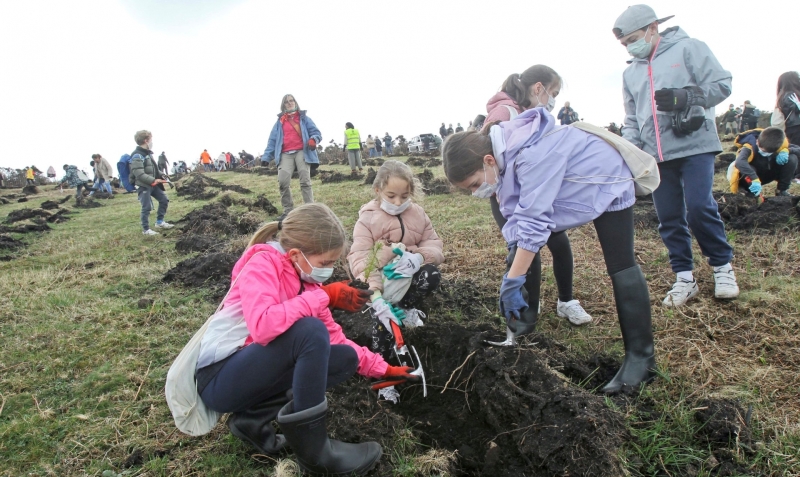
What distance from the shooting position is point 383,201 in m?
2.89

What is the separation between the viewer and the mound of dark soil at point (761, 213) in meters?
4.30

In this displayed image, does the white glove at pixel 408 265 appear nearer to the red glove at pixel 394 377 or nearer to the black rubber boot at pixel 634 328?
the red glove at pixel 394 377

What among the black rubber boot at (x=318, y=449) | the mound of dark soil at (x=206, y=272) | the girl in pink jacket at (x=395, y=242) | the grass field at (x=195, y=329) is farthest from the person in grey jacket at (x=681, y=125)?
the mound of dark soil at (x=206, y=272)

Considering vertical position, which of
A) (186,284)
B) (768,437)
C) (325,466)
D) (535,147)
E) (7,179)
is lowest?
(768,437)

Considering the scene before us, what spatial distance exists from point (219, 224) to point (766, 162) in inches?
292

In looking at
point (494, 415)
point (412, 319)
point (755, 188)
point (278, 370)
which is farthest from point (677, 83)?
point (755, 188)

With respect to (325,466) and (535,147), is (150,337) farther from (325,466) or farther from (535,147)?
(535,147)

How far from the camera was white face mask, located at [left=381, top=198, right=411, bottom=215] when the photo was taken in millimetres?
2859

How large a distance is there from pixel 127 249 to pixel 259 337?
569cm

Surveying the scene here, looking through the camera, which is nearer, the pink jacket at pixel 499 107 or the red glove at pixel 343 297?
the red glove at pixel 343 297

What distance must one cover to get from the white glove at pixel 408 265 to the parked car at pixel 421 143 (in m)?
21.4

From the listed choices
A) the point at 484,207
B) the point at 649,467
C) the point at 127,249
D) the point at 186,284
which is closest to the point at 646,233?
the point at 484,207

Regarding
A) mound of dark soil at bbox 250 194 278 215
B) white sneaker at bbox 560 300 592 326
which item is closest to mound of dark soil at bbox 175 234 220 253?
mound of dark soil at bbox 250 194 278 215

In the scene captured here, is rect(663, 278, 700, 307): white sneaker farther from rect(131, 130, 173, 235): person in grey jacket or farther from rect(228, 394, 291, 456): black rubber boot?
rect(131, 130, 173, 235): person in grey jacket
